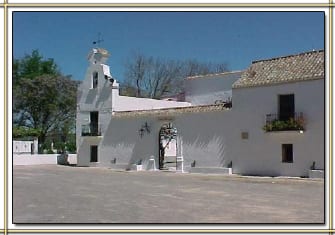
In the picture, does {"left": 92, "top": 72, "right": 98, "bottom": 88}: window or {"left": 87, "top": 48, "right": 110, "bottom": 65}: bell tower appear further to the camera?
{"left": 92, "top": 72, "right": 98, "bottom": 88}: window

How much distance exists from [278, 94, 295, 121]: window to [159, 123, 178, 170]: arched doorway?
17.7ft

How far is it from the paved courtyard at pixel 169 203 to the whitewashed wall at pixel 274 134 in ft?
6.18

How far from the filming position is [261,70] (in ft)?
61.6

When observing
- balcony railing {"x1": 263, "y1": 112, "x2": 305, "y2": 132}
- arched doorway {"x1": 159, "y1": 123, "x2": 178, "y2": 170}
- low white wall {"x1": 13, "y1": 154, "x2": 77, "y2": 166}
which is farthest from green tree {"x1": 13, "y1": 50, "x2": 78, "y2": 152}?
balcony railing {"x1": 263, "y1": 112, "x2": 305, "y2": 132}

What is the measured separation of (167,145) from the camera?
2498 centimetres

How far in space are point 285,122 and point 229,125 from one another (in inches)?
105

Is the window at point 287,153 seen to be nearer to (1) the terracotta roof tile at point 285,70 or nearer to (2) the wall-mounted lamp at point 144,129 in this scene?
(1) the terracotta roof tile at point 285,70

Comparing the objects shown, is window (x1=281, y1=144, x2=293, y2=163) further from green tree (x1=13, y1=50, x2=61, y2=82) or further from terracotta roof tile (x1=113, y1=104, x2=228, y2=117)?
green tree (x1=13, y1=50, x2=61, y2=82)

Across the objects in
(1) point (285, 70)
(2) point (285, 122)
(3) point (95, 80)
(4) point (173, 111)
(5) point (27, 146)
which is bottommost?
(5) point (27, 146)

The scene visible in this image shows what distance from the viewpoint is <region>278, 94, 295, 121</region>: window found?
56.9 ft

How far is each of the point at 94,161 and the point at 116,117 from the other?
2.99 m

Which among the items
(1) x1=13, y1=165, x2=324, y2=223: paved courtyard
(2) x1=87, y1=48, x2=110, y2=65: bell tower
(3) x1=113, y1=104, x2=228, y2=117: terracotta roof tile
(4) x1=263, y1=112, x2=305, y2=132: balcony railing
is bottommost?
(1) x1=13, y1=165, x2=324, y2=223: paved courtyard

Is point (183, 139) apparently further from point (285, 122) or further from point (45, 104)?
point (45, 104)

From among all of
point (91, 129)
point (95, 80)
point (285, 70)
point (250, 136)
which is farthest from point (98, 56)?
point (285, 70)
